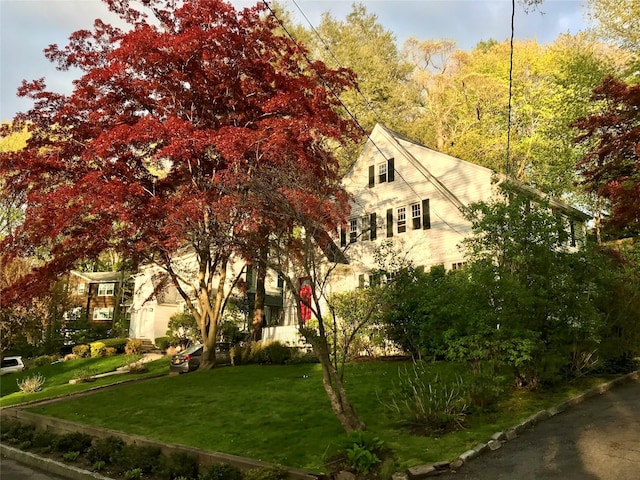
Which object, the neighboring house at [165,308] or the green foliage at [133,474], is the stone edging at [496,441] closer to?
the green foliage at [133,474]

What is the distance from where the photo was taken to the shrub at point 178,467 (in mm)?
8820

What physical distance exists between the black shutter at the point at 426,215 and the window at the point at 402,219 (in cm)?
128

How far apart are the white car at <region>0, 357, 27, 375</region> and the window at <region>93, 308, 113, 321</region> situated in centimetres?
1738

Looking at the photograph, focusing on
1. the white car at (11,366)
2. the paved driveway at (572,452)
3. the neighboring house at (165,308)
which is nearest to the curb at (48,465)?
the paved driveway at (572,452)

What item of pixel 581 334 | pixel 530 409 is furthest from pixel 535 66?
pixel 530 409

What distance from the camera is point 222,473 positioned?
8.06m

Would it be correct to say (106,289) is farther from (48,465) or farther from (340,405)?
(340,405)

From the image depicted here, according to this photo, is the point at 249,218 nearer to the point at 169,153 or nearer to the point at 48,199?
the point at 169,153

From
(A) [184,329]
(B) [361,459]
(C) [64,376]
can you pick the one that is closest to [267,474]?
(B) [361,459]

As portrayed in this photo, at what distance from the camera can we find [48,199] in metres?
16.1

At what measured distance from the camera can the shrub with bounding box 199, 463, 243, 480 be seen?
8000mm

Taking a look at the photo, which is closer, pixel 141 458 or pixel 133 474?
pixel 133 474

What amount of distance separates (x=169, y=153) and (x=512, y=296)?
11.2m

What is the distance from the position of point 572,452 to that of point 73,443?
421 inches
